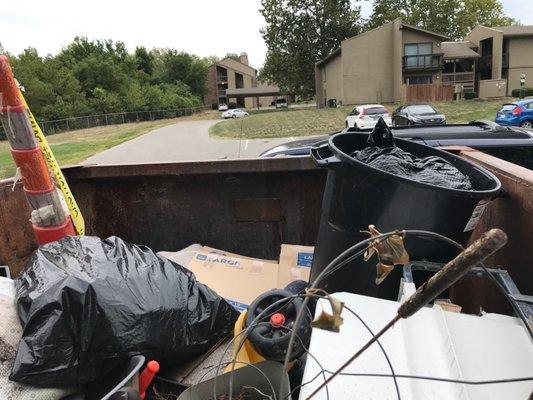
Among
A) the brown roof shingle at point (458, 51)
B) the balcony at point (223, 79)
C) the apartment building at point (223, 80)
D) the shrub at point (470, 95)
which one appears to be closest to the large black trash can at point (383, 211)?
the shrub at point (470, 95)

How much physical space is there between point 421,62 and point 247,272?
4039 cm

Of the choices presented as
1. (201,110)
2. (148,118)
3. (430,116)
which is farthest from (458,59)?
(201,110)

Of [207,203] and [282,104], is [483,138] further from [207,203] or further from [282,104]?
[282,104]

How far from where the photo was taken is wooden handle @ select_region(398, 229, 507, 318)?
62 cm

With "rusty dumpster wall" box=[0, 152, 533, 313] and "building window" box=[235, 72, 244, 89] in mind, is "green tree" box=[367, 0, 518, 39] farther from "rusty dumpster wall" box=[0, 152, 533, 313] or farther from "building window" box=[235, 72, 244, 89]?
"rusty dumpster wall" box=[0, 152, 533, 313]

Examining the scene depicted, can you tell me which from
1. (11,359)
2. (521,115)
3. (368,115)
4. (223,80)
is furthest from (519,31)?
(223,80)

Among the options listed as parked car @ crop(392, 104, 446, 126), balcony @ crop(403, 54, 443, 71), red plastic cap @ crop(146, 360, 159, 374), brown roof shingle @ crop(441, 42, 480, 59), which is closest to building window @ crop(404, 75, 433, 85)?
balcony @ crop(403, 54, 443, 71)

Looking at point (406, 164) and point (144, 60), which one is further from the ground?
point (144, 60)

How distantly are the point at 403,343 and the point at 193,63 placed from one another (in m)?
72.6

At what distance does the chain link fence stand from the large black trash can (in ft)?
112

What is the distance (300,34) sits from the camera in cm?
4728

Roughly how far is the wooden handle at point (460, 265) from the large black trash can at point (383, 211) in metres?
0.94

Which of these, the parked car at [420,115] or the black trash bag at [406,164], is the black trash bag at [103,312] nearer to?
the black trash bag at [406,164]

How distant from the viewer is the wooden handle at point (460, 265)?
62 cm
